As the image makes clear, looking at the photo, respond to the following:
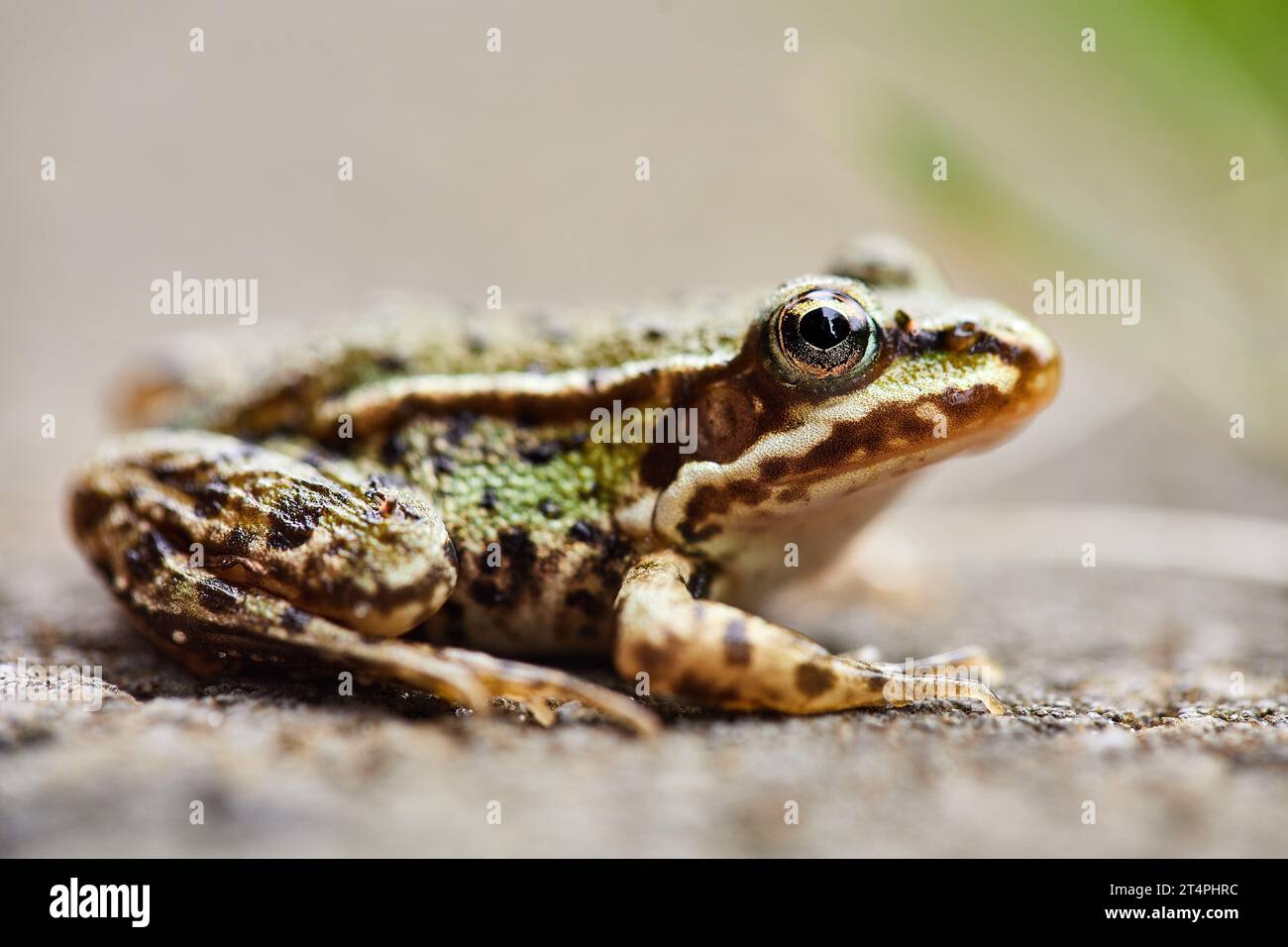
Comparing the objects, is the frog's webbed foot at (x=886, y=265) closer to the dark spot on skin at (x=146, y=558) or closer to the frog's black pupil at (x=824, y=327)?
the frog's black pupil at (x=824, y=327)

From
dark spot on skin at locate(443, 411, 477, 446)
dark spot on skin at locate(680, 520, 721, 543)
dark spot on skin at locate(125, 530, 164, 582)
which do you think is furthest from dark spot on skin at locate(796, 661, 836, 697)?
dark spot on skin at locate(125, 530, 164, 582)

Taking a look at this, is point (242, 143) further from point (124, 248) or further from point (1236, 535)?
point (1236, 535)

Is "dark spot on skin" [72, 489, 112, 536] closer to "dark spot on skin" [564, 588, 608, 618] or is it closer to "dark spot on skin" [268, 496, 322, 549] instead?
"dark spot on skin" [268, 496, 322, 549]

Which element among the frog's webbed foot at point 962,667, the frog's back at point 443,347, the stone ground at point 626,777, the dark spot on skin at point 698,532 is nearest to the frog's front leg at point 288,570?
the stone ground at point 626,777
